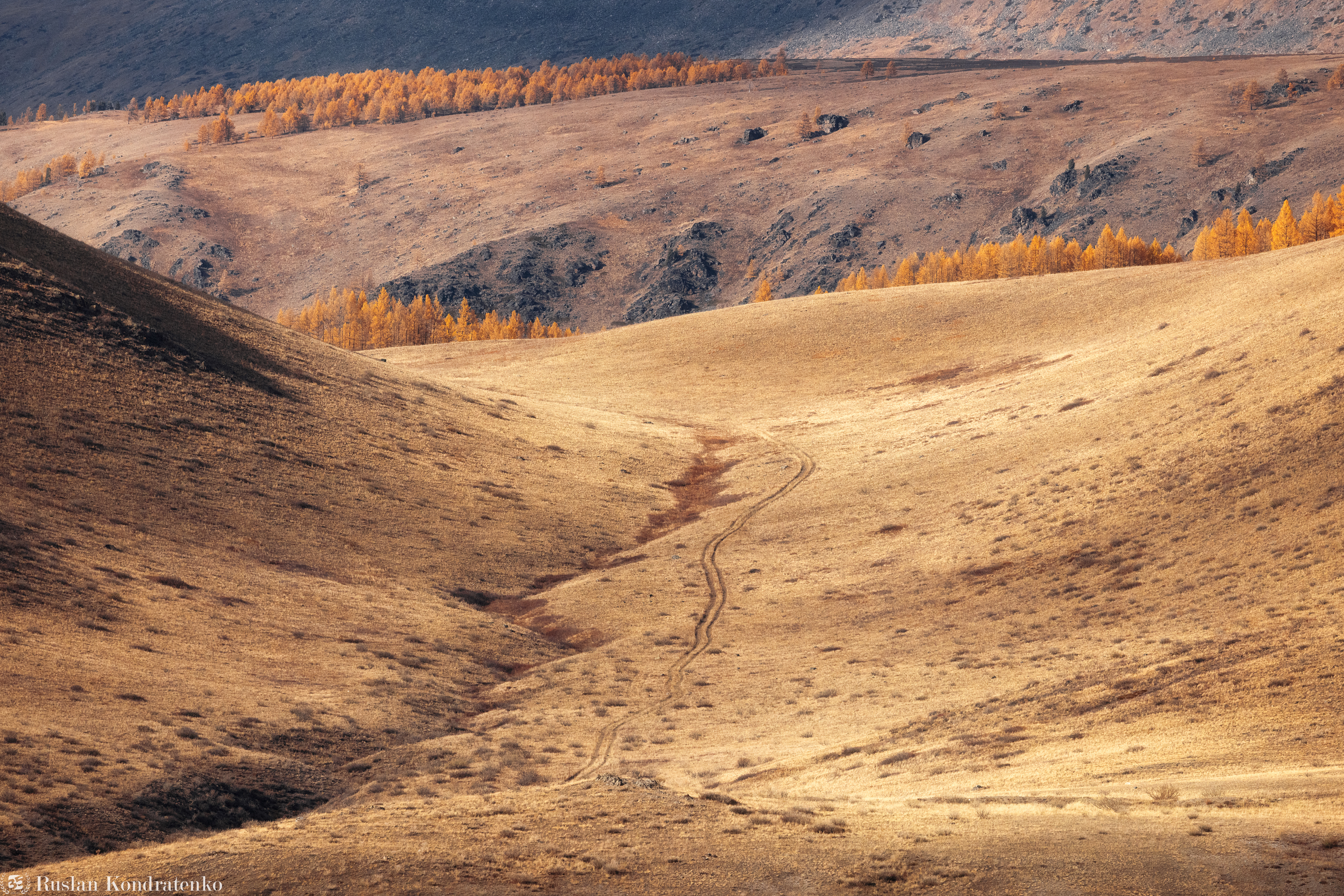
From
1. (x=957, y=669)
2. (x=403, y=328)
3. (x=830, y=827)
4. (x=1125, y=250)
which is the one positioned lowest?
(x=830, y=827)

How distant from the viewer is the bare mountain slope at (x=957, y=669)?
15648 millimetres

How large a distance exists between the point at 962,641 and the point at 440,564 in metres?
18.7

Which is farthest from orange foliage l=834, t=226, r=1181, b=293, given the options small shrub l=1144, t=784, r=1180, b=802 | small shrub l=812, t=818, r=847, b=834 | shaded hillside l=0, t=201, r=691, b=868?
small shrub l=812, t=818, r=847, b=834

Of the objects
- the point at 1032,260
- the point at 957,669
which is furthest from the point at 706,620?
the point at 1032,260

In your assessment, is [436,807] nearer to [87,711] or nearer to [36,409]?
[87,711]

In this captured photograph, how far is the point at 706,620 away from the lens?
3603 centimetres

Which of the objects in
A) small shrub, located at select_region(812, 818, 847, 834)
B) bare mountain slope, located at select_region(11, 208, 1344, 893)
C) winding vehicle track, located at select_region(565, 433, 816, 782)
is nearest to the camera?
bare mountain slope, located at select_region(11, 208, 1344, 893)

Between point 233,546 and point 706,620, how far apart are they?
1597 cm

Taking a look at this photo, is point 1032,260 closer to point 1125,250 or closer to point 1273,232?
point 1125,250

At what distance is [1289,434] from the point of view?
35094 mm

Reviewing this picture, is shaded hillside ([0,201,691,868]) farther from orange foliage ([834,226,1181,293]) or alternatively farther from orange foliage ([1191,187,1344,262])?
orange foliage ([834,226,1181,293])

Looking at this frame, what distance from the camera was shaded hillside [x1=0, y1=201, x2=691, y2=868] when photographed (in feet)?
69.8

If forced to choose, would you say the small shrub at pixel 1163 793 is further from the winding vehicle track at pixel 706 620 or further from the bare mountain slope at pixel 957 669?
the winding vehicle track at pixel 706 620

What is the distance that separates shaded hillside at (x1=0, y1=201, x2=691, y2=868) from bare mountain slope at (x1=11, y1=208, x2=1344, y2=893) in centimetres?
167
